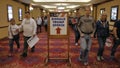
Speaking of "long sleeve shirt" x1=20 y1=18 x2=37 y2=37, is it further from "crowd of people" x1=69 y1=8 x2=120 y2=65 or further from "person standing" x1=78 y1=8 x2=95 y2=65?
"person standing" x1=78 y1=8 x2=95 y2=65

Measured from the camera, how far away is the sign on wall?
178 inches

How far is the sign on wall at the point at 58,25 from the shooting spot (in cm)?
453

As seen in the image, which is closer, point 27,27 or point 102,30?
point 102,30

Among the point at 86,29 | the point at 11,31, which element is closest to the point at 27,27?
the point at 11,31

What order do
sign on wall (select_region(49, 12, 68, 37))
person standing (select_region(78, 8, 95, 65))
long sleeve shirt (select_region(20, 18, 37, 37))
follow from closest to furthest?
person standing (select_region(78, 8, 95, 65))
sign on wall (select_region(49, 12, 68, 37))
long sleeve shirt (select_region(20, 18, 37, 37))

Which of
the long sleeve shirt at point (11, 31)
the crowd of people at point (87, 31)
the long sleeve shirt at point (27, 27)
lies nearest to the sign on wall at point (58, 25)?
the crowd of people at point (87, 31)

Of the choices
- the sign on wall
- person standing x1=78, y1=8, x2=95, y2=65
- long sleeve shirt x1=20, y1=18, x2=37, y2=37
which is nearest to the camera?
person standing x1=78, y1=8, x2=95, y2=65

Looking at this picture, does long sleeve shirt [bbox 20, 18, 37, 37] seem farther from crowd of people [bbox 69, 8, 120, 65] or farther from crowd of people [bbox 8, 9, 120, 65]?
crowd of people [bbox 69, 8, 120, 65]

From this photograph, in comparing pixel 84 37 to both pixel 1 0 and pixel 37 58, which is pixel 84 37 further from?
pixel 1 0

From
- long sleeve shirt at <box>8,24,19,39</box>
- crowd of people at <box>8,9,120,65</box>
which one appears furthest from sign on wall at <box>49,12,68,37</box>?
long sleeve shirt at <box>8,24,19,39</box>

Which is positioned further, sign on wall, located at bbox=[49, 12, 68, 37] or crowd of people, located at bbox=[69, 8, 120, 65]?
sign on wall, located at bbox=[49, 12, 68, 37]

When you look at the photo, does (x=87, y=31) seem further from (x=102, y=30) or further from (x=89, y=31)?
(x=102, y=30)

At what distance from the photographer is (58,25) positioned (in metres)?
4.54

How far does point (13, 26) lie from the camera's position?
538 cm
